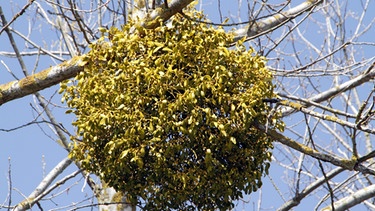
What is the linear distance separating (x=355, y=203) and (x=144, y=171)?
1600 millimetres

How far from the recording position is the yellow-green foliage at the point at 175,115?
2.93m

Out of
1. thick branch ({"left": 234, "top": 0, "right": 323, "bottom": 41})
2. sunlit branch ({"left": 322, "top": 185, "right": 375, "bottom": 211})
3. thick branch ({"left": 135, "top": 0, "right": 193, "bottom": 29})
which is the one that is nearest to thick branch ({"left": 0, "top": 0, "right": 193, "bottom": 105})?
thick branch ({"left": 135, "top": 0, "right": 193, "bottom": 29})

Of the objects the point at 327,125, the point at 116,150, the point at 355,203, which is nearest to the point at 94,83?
the point at 116,150

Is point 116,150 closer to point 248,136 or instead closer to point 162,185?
point 162,185

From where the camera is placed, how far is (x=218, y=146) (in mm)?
2980

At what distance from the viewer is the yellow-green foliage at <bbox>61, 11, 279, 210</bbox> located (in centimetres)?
293

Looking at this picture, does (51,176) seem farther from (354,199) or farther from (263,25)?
(354,199)

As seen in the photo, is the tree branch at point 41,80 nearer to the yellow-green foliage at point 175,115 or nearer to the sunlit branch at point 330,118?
the yellow-green foliage at point 175,115

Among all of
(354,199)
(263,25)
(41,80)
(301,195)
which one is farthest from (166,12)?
(354,199)

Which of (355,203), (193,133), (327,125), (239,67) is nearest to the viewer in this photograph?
(193,133)

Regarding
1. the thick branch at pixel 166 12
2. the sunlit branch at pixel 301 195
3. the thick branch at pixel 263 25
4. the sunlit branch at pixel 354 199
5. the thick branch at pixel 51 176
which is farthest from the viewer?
the thick branch at pixel 51 176

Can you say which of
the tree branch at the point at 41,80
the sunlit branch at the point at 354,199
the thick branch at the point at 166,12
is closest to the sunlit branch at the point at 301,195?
the sunlit branch at the point at 354,199

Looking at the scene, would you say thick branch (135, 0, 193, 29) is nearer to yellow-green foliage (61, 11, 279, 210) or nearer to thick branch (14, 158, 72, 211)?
yellow-green foliage (61, 11, 279, 210)

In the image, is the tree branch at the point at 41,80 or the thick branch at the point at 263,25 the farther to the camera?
the thick branch at the point at 263,25
